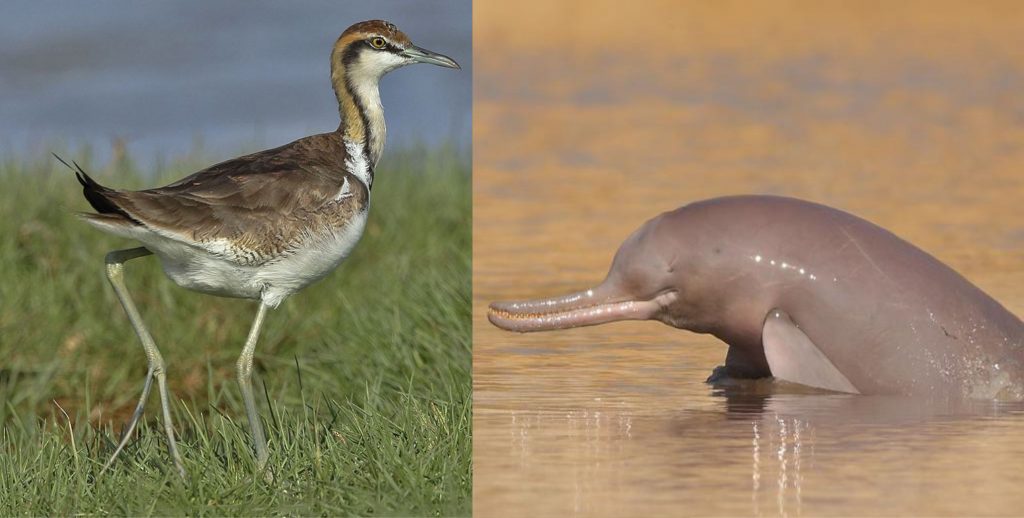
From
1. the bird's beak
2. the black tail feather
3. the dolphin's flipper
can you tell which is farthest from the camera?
the dolphin's flipper

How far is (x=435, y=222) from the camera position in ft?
39.0

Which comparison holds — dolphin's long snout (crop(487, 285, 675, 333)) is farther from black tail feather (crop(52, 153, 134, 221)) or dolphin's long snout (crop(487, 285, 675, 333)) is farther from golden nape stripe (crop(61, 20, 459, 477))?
black tail feather (crop(52, 153, 134, 221))

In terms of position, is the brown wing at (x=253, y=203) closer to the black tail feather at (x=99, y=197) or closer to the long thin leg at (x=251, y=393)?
the black tail feather at (x=99, y=197)

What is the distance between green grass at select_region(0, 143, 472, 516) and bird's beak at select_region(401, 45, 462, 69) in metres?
1.52

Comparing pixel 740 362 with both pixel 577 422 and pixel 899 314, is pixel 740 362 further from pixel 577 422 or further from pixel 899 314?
pixel 577 422

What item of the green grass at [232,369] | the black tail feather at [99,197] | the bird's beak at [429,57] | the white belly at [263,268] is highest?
the bird's beak at [429,57]

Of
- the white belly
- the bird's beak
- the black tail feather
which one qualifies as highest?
the bird's beak

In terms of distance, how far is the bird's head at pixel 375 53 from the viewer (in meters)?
7.66

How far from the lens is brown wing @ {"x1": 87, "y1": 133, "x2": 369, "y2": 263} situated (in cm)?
654

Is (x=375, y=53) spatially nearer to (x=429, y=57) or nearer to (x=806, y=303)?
(x=429, y=57)

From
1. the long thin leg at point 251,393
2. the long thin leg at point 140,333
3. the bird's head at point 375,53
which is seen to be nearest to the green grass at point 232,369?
the long thin leg at point 251,393

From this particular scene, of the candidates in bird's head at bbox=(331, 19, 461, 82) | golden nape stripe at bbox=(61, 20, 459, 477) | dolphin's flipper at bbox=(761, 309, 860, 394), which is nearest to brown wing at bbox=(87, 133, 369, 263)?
golden nape stripe at bbox=(61, 20, 459, 477)

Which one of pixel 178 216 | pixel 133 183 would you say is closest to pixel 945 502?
pixel 178 216

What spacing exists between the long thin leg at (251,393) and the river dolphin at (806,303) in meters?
1.90
